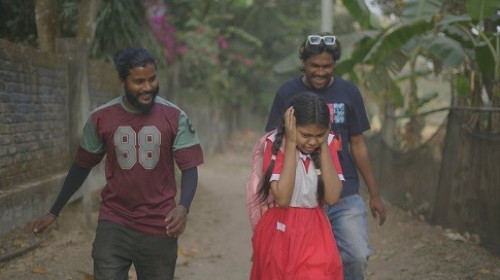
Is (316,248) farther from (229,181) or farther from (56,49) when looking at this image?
(229,181)

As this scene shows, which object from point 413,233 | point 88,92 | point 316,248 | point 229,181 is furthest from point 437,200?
point 229,181

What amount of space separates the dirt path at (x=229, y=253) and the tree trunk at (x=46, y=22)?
1981 mm

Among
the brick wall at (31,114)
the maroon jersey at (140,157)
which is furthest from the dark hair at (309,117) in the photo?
the brick wall at (31,114)

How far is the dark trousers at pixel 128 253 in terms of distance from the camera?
3477 mm

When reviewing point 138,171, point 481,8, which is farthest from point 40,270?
point 481,8

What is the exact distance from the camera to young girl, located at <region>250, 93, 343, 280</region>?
10.8ft

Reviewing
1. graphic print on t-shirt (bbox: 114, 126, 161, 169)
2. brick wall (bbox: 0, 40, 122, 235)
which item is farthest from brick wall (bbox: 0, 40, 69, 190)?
graphic print on t-shirt (bbox: 114, 126, 161, 169)

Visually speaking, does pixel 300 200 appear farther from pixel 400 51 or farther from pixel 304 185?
pixel 400 51

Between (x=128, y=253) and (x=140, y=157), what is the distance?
0.54 metres

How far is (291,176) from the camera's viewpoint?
3.31m

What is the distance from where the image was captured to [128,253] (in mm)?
3555

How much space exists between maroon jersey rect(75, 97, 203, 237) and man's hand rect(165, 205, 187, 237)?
143mm

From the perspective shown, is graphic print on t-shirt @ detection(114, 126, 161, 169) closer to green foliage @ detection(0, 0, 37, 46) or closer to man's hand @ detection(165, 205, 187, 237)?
man's hand @ detection(165, 205, 187, 237)

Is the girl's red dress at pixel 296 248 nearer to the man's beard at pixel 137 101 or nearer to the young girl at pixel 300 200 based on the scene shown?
the young girl at pixel 300 200
